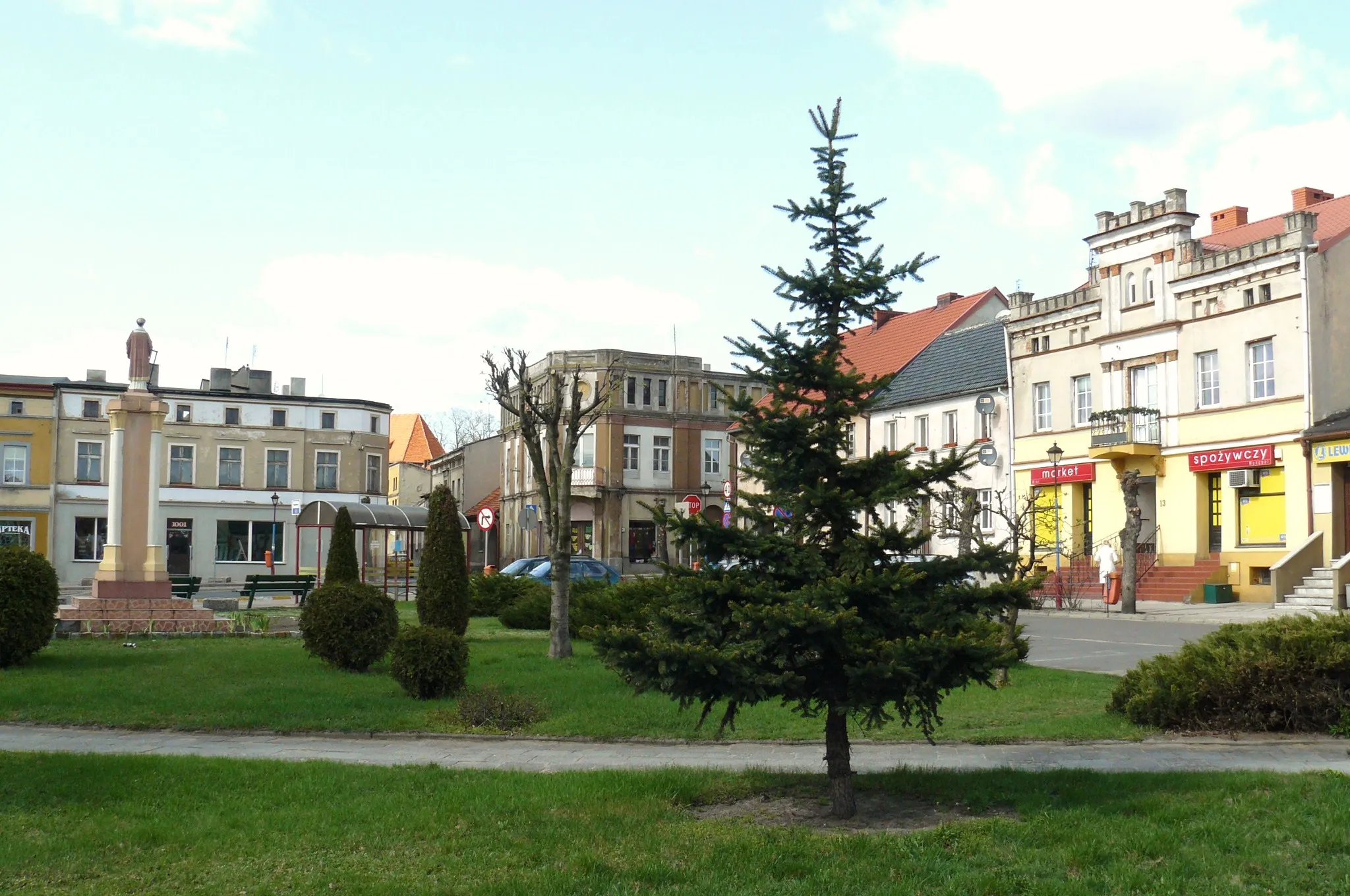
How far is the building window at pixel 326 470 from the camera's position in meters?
62.8

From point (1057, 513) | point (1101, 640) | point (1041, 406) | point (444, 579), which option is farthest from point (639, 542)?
point (444, 579)

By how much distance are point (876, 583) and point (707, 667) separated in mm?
1262

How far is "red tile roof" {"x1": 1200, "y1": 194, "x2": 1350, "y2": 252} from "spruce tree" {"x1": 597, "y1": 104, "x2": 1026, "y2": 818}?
28.9 m

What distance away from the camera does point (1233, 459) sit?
114 feet

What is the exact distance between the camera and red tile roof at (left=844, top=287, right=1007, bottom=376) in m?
51.8

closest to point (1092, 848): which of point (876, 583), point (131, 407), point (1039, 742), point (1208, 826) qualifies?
point (1208, 826)

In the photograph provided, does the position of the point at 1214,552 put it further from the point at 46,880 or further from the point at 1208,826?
the point at 46,880

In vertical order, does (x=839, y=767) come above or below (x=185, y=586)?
below

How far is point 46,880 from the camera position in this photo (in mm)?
6832

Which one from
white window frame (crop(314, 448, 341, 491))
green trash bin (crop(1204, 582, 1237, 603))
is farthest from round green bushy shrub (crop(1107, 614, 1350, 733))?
white window frame (crop(314, 448, 341, 491))

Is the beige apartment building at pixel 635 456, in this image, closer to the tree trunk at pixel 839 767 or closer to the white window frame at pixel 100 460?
the white window frame at pixel 100 460

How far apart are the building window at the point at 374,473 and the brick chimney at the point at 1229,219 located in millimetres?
41037

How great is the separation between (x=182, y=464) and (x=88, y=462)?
164 inches

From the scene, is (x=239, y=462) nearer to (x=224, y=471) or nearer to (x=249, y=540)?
(x=224, y=471)
